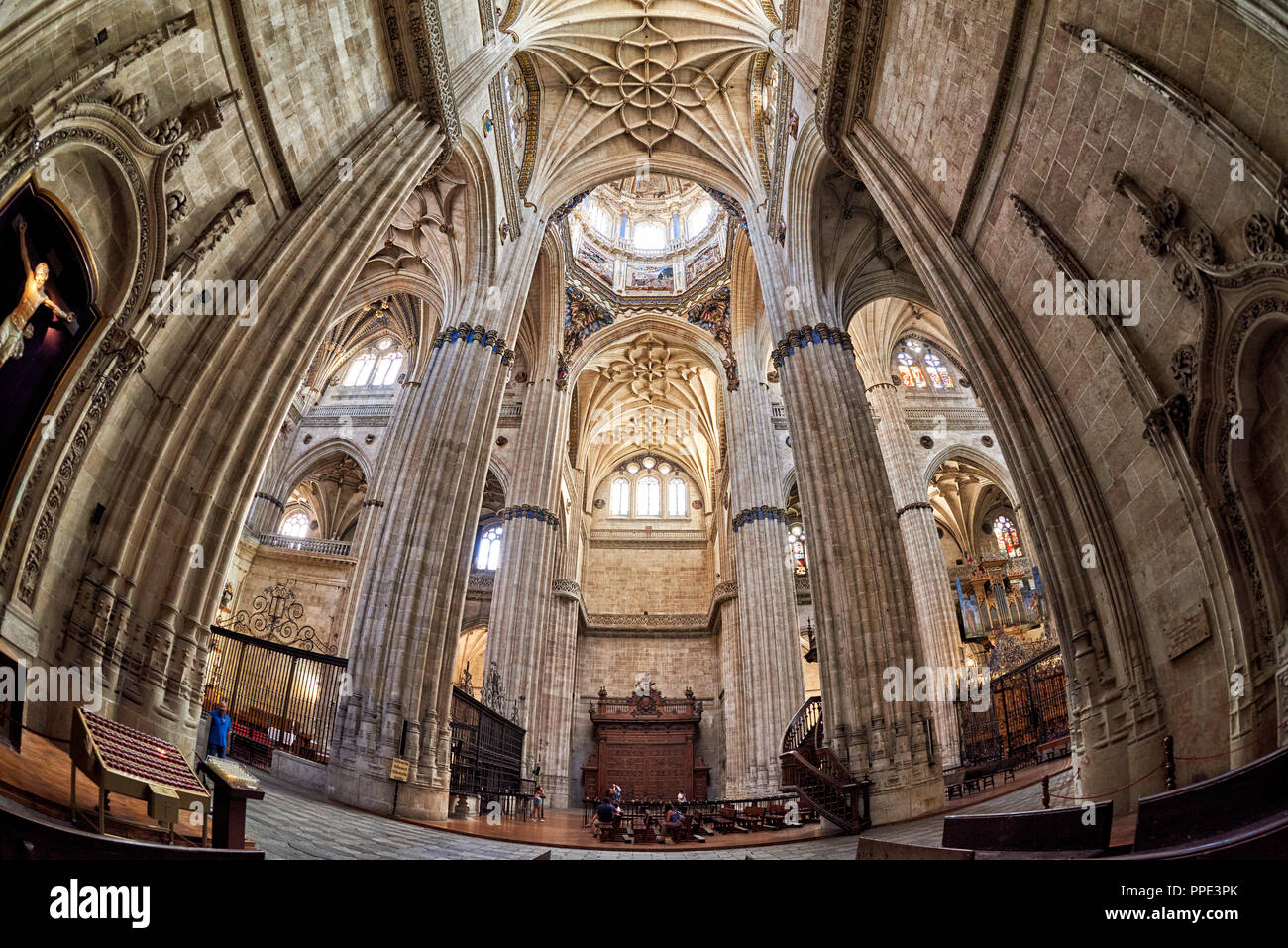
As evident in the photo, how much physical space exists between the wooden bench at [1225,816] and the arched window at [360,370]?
28415 mm

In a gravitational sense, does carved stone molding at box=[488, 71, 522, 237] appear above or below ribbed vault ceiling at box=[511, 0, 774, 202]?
below

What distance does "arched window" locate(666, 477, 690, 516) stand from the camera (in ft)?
113

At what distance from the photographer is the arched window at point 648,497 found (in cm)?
3453

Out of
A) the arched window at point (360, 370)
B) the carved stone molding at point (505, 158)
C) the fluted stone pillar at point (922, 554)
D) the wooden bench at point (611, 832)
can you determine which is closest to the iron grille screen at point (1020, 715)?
the fluted stone pillar at point (922, 554)

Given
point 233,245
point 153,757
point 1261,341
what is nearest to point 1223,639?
point 1261,341

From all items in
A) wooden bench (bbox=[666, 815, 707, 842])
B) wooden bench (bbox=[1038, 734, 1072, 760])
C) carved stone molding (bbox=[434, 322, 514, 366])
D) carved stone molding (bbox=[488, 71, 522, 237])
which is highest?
carved stone molding (bbox=[488, 71, 522, 237])

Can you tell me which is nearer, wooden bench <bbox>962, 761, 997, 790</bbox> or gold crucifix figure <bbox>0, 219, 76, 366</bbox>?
gold crucifix figure <bbox>0, 219, 76, 366</bbox>

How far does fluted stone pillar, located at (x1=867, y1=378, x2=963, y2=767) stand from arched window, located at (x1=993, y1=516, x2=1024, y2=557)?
29.7 feet

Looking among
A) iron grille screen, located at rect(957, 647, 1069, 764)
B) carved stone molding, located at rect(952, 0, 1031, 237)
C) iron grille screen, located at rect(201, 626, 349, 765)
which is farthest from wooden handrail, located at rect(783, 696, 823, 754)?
carved stone molding, located at rect(952, 0, 1031, 237)

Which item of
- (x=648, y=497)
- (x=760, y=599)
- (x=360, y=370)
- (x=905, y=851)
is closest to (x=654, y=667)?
(x=648, y=497)

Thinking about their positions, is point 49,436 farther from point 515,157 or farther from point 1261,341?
point 515,157

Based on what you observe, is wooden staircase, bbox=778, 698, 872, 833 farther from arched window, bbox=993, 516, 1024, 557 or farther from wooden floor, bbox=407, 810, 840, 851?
arched window, bbox=993, 516, 1024, 557

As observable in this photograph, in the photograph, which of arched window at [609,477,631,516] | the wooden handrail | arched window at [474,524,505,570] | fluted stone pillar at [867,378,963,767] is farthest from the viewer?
arched window at [609,477,631,516]

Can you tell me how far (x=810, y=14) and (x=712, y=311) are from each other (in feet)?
44.1
